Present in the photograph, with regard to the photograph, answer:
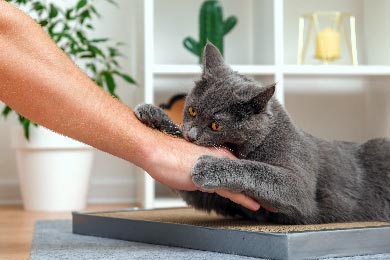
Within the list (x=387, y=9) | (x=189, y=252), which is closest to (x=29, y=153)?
(x=189, y=252)

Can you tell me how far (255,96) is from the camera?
130cm

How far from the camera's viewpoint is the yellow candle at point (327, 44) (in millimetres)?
2725

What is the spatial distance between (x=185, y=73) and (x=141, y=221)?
1.03 m

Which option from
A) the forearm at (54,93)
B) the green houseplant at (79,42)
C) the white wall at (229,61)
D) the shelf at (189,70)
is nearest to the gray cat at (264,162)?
the forearm at (54,93)

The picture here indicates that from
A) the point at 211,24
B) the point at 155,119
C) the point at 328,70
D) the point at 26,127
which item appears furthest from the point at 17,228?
the point at 328,70

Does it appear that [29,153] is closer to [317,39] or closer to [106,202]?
[106,202]

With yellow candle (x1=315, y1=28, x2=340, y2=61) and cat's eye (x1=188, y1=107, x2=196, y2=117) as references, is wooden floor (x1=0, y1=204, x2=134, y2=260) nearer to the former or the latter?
cat's eye (x1=188, y1=107, x2=196, y2=117)

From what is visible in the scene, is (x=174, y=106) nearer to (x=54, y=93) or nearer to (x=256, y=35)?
(x=256, y=35)

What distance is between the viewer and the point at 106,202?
9.63ft

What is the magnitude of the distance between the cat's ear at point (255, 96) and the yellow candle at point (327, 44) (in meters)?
1.47

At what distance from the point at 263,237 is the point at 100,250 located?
357 mm

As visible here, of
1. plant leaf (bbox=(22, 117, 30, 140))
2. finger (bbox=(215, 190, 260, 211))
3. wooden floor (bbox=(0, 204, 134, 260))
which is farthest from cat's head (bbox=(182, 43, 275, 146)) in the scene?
plant leaf (bbox=(22, 117, 30, 140))

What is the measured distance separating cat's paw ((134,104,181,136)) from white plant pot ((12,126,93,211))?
44.0 inches

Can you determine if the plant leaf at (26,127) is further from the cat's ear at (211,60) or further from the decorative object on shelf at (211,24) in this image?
the cat's ear at (211,60)
